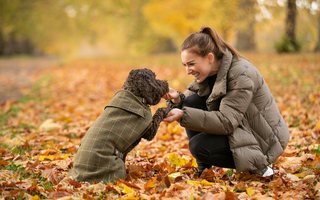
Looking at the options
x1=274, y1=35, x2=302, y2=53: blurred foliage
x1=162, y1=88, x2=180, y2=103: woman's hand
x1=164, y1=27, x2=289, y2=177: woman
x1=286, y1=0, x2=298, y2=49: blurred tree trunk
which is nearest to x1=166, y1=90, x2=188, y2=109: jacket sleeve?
x1=162, y1=88, x2=180, y2=103: woman's hand

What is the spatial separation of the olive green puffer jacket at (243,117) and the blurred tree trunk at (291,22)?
9.88 meters

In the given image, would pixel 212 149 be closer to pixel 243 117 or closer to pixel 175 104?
pixel 243 117

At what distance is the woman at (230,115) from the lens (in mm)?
2842

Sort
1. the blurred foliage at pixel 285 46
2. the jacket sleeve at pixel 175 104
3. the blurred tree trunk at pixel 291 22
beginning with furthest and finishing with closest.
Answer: the blurred foliage at pixel 285 46, the blurred tree trunk at pixel 291 22, the jacket sleeve at pixel 175 104

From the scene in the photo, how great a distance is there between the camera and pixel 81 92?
9875 millimetres

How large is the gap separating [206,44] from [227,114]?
2.45 feet

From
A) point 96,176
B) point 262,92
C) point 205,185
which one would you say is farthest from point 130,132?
point 262,92

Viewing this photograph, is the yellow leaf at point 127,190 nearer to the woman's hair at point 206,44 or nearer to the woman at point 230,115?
the woman at point 230,115

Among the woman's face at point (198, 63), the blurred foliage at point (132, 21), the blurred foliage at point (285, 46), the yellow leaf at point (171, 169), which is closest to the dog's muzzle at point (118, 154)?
the yellow leaf at point (171, 169)

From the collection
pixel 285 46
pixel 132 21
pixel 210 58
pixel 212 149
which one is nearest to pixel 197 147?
pixel 212 149

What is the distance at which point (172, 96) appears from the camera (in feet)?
10.6

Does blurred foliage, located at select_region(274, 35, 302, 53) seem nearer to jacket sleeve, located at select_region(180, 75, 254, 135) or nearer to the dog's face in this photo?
jacket sleeve, located at select_region(180, 75, 254, 135)

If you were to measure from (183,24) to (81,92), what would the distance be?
11592 millimetres

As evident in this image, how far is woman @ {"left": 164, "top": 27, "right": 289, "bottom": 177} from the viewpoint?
9.32 ft
